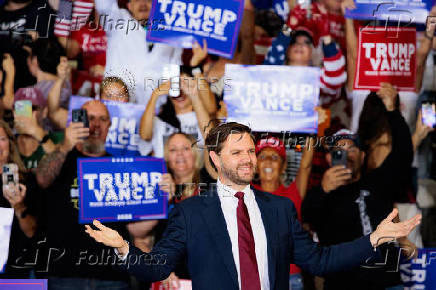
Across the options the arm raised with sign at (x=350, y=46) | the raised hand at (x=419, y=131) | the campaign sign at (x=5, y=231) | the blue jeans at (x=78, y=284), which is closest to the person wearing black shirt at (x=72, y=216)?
the blue jeans at (x=78, y=284)

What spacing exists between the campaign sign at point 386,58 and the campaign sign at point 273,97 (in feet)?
1.20

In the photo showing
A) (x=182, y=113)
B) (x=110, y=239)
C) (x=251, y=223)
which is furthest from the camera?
(x=182, y=113)

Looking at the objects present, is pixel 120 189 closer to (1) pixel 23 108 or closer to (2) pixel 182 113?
(2) pixel 182 113

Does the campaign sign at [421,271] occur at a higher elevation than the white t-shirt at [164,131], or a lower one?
lower

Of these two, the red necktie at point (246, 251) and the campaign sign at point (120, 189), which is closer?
the red necktie at point (246, 251)

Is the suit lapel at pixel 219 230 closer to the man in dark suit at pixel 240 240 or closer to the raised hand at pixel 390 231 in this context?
the man in dark suit at pixel 240 240

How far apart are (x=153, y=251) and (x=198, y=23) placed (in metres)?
2.09

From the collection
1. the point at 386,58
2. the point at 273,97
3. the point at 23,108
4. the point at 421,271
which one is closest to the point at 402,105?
the point at 386,58

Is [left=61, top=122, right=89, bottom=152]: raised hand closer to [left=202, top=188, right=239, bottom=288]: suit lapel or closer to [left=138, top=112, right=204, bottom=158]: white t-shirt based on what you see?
[left=138, top=112, right=204, bottom=158]: white t-shirt

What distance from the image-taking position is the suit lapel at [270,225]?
257 centimetres

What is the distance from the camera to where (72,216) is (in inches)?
153

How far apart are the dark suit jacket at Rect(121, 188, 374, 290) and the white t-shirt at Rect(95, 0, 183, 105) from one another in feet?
5.58

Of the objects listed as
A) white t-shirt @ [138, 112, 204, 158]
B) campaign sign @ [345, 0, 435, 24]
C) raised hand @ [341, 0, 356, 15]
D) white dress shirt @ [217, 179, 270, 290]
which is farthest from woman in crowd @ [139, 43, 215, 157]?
white dress shirt @ [217, 179, 270, 290]

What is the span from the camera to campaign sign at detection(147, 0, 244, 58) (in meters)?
4.21
